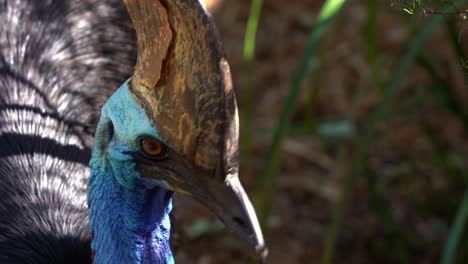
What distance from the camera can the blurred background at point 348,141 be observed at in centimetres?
318

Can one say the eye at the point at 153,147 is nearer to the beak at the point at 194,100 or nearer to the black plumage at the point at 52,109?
the beak at the point at 194,100

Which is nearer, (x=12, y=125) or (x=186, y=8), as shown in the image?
(x=186, y=8)

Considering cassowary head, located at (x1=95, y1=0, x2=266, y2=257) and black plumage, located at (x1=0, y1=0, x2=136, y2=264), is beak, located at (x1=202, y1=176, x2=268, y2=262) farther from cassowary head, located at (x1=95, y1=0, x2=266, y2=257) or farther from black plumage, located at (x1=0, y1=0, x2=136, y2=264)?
black plumage, located at (x1=0, y1=0, x2=136, y2=264)

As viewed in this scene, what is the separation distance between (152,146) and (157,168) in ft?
0.17

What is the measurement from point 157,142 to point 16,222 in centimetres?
59

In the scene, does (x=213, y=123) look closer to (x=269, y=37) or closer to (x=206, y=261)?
(x=206, y=261)

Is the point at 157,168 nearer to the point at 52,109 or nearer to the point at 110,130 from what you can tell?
the point at 110,130

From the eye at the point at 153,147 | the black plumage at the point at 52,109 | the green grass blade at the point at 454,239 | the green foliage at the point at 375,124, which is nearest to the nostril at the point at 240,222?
the eye at the point at 153,147

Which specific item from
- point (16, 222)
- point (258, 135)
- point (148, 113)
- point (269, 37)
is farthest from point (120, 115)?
point (269, 37)

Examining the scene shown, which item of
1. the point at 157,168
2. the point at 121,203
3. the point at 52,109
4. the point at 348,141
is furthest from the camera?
the point at 348,141

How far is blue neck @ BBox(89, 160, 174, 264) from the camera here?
6.42 ft

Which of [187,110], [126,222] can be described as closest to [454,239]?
[126,222]

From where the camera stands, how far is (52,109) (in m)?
2.44

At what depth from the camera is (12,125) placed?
236 cm
